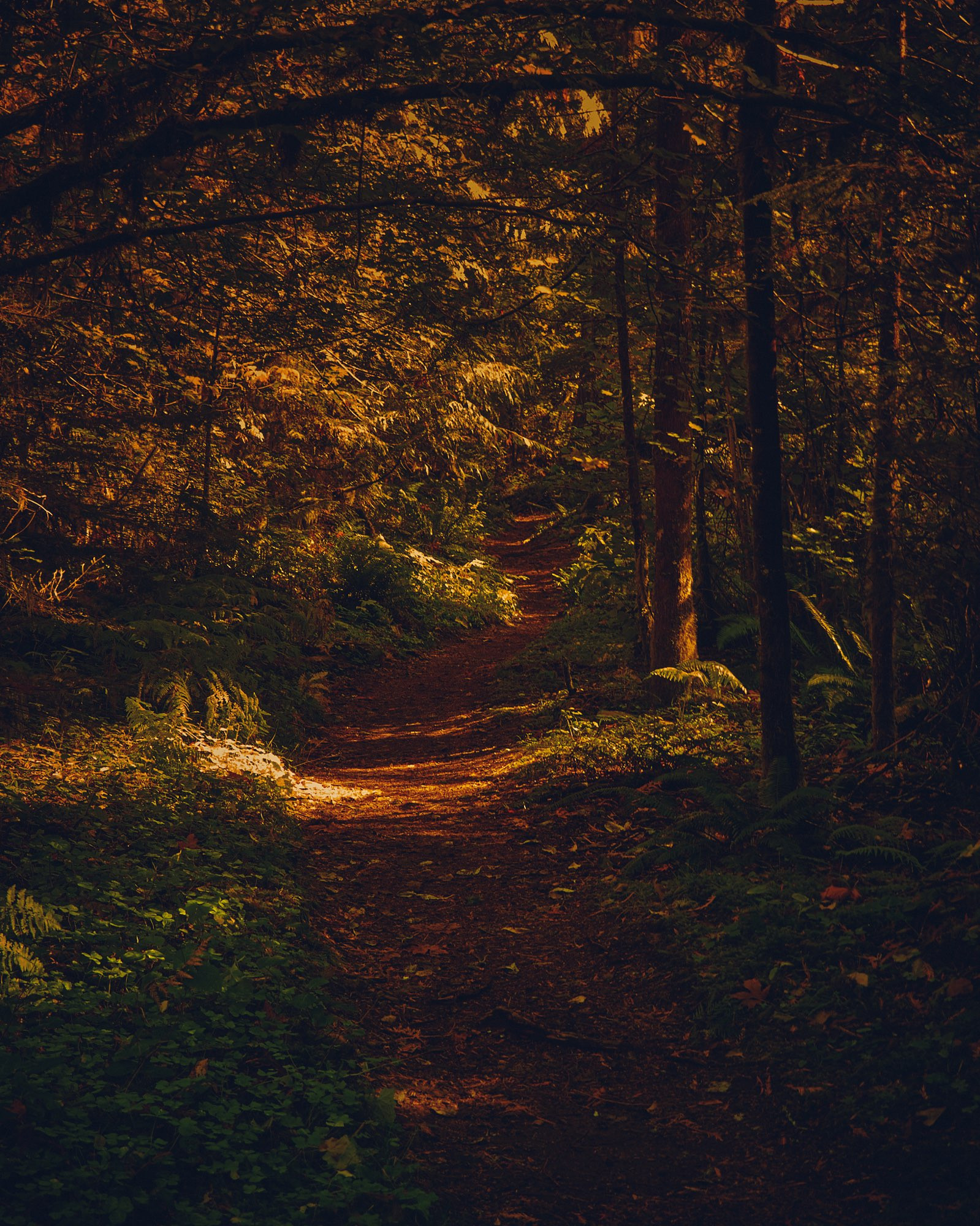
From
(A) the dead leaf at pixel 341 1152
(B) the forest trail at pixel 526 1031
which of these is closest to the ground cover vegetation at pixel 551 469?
(A) the dead leaf at pixel 341 1152

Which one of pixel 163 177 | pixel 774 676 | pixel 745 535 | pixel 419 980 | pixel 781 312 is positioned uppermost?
pixel 781 312

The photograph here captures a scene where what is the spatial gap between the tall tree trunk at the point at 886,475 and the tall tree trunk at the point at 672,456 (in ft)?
8.59

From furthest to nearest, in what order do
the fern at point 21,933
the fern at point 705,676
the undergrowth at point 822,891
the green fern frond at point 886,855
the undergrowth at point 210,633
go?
the fern at point 705,676, the undergrowth at point 210,633, the green fern frond at point 886,855, the fern at point 21,933, the undergrowth at point 822,891

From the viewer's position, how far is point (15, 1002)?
4.04 m

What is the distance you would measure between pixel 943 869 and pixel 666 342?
673cm

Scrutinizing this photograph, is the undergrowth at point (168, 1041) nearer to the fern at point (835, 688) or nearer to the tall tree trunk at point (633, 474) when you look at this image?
the fern at point (835, 688)

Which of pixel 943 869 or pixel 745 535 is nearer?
pixel 943 869

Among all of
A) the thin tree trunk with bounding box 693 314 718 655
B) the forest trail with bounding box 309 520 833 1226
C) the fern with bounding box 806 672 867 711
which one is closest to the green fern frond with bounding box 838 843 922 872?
the forest trail with bounding box 309 520 833 1226

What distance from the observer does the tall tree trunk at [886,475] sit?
618 cm

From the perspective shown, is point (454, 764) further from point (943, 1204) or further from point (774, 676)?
point (943, 1204)

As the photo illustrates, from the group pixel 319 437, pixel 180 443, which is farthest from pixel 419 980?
pixel 319 437

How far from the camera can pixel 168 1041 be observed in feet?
13.1

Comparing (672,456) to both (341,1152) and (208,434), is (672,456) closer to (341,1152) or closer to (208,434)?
(208,434)

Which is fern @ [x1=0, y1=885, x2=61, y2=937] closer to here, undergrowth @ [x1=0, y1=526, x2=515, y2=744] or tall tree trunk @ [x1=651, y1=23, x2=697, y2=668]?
undergrowth @ [x1=0, y1=526, x2=515, y2=744]
